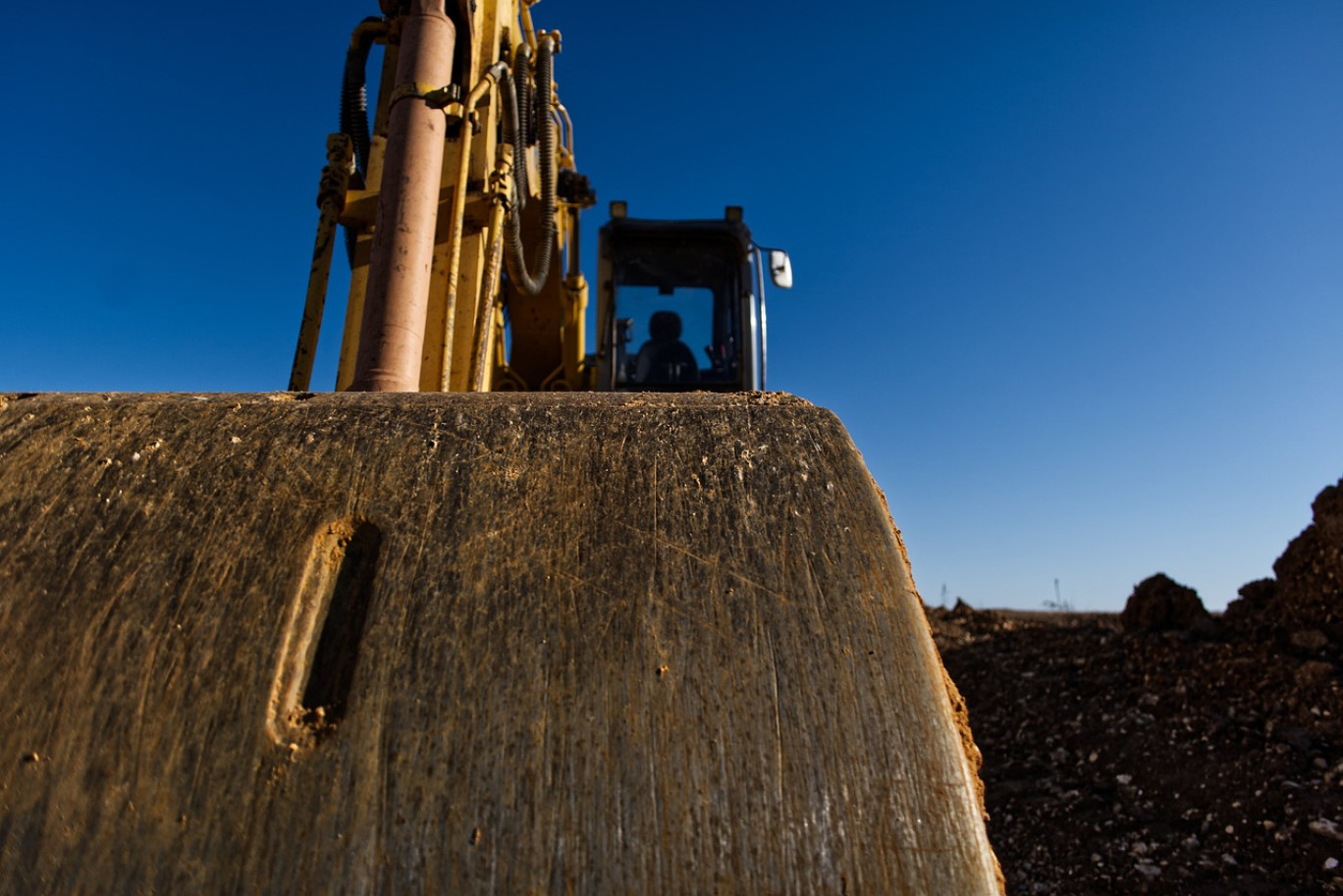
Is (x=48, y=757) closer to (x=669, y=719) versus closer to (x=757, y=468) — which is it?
(x=669, y=719)

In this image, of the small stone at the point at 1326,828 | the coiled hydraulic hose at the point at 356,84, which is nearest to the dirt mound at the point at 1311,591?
the small stone at the point at 1326,828

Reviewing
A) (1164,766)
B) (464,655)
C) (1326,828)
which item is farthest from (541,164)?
(1326,828)

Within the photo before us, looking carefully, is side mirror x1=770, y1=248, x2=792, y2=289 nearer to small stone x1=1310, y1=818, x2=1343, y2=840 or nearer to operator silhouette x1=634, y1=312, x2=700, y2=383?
operator silhouette x1=634, y1=312, x2=700, y2=383

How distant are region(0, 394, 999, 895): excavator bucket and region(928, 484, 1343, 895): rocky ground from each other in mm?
3084

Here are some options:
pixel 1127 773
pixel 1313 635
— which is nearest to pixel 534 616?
pixel 1127 773

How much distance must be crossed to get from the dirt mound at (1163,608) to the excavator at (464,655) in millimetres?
5483

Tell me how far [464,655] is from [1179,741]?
465 centimetres

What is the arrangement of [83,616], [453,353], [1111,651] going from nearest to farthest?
[83,616], [453,353], [1111,651]

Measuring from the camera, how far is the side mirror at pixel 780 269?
4703mm

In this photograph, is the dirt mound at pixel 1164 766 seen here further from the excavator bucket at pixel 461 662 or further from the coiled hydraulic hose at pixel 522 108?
the coiled hydraulic hose at pixel 522 108

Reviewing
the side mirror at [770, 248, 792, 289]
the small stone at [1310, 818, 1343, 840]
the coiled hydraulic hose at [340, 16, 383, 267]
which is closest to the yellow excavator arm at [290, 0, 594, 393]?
the coiled hydraulic hose at [340, 16, 383, 267]

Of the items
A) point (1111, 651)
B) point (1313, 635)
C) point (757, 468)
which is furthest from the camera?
point (1111, 651)

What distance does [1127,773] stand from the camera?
416 centimetres

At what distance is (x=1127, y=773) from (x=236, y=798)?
453 cm
